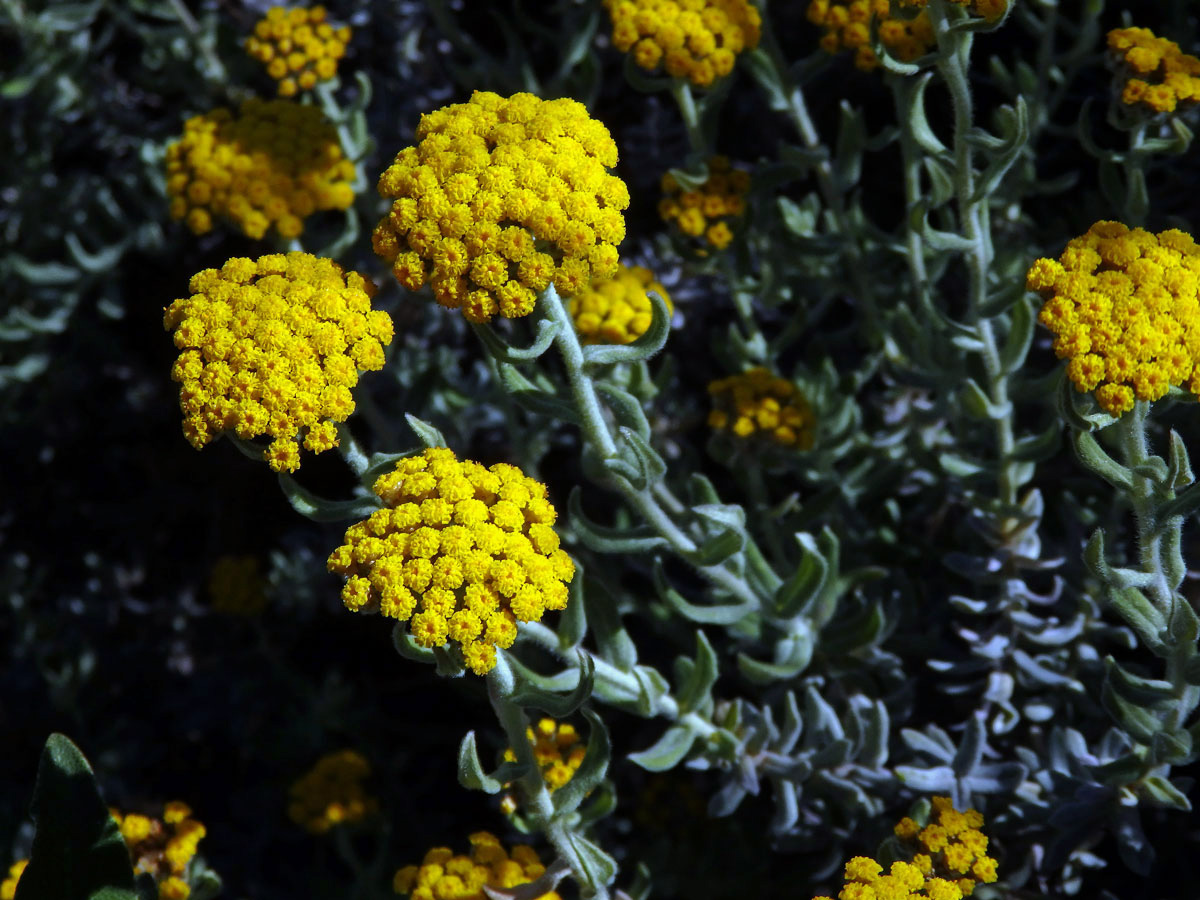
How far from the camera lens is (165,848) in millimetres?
3092

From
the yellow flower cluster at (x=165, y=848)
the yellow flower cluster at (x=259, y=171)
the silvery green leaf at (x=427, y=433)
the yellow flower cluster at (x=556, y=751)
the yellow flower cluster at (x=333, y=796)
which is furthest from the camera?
the yellow flower cluster at (x=333, y=796)

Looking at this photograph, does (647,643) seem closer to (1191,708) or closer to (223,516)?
(1191,708)

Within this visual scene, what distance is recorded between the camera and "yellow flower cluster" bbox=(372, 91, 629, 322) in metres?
2.33

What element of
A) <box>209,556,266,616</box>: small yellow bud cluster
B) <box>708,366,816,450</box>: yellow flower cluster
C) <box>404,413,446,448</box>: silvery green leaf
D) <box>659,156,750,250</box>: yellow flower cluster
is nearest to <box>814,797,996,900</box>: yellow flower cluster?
<box>708,366,816,450</box>: yellow flower cluster

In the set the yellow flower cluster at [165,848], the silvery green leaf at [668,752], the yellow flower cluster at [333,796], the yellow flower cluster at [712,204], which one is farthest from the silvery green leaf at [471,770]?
the yellow flower cluster at [712,204]

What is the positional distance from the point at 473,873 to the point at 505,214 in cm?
159

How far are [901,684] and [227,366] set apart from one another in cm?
226

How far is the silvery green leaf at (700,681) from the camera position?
2924 millimetres

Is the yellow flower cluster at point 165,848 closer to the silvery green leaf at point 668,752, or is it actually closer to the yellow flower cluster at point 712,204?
the silvery green leaf at point 668,752

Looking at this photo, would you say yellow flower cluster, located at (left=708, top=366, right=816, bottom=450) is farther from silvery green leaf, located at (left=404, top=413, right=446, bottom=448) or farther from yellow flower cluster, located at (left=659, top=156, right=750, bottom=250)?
silvery green leaf, located at (left=404, top=413, right=446, bottom=448)

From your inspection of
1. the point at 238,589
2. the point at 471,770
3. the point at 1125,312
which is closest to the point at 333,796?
the point at 238,589

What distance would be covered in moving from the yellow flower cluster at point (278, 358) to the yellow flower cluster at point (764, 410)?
3.99 ft

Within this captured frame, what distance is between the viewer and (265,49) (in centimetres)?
379

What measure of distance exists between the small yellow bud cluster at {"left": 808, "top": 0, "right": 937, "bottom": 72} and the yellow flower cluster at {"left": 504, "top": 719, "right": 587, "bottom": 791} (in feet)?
6.45
